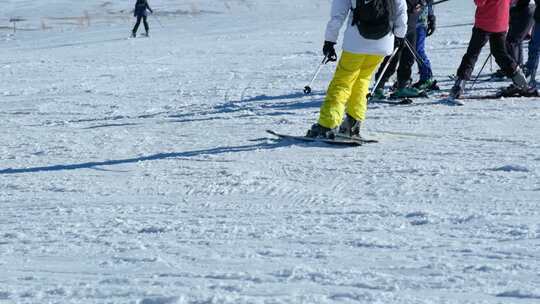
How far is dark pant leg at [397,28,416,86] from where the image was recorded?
9367 mm

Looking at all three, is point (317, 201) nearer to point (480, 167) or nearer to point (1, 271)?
point (480, 167)

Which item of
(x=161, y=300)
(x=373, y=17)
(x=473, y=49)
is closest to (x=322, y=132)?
(x=373, y=17)

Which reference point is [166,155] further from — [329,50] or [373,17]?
[373,17]

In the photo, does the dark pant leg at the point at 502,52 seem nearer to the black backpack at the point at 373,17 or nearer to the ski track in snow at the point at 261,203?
the ski track in snow at the point at 261,203

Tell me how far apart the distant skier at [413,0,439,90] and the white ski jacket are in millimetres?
2752

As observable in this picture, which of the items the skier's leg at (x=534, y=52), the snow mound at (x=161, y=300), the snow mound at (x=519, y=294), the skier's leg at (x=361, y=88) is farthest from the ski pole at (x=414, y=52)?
the snow mound at (x=161, y=300)

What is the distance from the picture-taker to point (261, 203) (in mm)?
5348

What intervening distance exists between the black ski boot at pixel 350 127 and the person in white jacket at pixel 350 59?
1.0 inches

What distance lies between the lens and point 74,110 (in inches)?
431

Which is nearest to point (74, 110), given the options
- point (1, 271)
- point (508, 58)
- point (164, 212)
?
Answer: point (508, 58)

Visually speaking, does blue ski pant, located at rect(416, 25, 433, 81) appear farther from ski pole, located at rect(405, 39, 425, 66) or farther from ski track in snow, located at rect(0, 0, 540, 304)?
ski track in snow, located at rect(0, 0, 540, 304)

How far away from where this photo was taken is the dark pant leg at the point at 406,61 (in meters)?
9.37

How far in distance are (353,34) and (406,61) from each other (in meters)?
2.77

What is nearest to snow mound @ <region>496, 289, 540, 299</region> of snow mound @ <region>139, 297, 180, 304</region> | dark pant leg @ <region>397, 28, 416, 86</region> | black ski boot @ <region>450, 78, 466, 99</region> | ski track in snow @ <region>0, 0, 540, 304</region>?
ski track in snow @ <region>0, 0, 540, 304</region>
